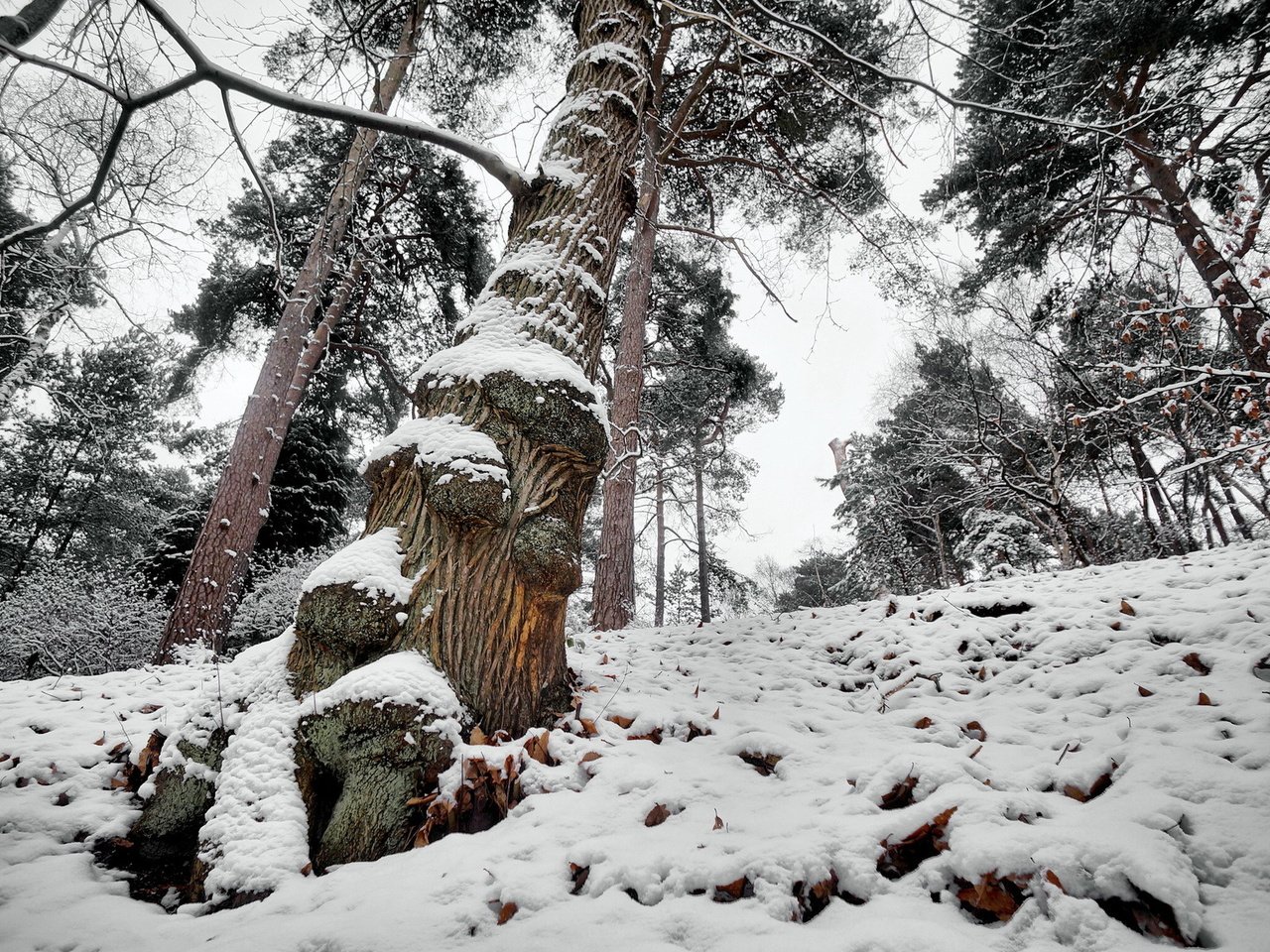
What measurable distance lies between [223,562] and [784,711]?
598cm

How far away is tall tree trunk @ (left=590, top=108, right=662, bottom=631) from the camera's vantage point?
5598 mm

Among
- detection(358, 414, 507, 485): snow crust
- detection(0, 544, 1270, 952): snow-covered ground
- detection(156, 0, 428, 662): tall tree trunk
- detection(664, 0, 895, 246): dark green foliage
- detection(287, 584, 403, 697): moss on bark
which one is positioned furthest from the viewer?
detection(664, 0, 895, 246): dark green foliage

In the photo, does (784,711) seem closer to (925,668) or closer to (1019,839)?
(925,668)

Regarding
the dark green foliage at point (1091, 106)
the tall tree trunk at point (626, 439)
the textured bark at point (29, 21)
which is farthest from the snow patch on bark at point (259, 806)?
the dark green foliage at point (1091, 106)

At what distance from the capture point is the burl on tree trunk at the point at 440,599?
1.62 meters

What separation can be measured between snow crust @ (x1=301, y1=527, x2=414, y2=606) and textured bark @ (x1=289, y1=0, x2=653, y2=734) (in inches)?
1.7

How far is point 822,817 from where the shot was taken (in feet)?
5.10

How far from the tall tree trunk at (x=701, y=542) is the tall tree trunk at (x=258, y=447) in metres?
7.82

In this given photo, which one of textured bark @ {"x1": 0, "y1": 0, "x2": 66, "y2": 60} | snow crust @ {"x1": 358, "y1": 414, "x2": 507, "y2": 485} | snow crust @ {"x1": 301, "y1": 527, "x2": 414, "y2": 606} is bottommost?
snow crust @ {"x1": 301, "y1": 527, "x2": 414, "y2": 606}

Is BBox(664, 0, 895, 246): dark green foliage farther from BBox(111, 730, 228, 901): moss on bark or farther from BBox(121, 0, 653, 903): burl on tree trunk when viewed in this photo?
BBox(111, 730, 228, 901): moss on bark

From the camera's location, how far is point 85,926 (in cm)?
127

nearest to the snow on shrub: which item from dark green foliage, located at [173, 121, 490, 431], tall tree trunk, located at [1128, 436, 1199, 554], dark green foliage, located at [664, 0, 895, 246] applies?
dark green foliage, located at [173, 121, 490, 431]

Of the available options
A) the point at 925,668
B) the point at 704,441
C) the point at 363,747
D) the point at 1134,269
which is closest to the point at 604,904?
the point at 363,747

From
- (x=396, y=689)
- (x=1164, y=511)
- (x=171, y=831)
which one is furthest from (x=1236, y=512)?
(x=171, y=831)
